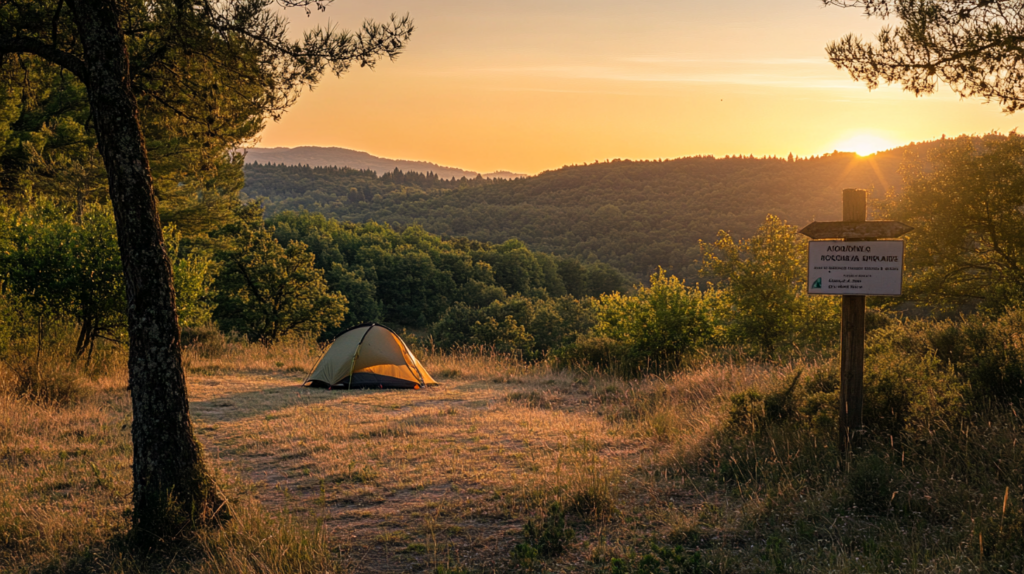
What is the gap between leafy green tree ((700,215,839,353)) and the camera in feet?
53.4

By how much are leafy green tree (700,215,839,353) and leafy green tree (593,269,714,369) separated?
1208 millimetres

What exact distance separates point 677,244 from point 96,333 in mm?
70913

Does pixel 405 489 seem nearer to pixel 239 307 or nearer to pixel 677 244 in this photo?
pixel 239 307

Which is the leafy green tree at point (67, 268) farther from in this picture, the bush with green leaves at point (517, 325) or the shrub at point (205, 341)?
the bush with green leaves at point (517, 325)

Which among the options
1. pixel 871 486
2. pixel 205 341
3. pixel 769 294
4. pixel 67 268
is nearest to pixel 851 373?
pixel 871 486

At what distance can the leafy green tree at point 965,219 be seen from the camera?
18109mm

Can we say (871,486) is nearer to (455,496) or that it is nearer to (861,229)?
(861,229)

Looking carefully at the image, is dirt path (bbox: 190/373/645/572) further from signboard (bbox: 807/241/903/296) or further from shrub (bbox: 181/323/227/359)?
shrub (bbox: 181/323/227/359)

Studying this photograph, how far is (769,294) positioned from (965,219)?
7.75 meters

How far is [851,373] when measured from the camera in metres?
5.55

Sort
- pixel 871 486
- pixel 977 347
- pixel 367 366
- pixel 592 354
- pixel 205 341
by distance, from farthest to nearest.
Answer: pixel 205 341 → pixel 592 354 → pixel 367 366 → pixel 977 347 → pixel 871 486

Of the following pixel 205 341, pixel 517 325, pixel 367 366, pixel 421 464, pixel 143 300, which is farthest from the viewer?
pixel 517 325

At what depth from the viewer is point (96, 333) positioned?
11.3 meters

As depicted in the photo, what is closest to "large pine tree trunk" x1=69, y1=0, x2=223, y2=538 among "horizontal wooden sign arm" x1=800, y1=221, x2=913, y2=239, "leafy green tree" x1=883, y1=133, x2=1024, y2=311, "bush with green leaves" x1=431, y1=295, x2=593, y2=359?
"horizontal wooden sign arm" x1=800, y1=221, x2=913, y2=239
